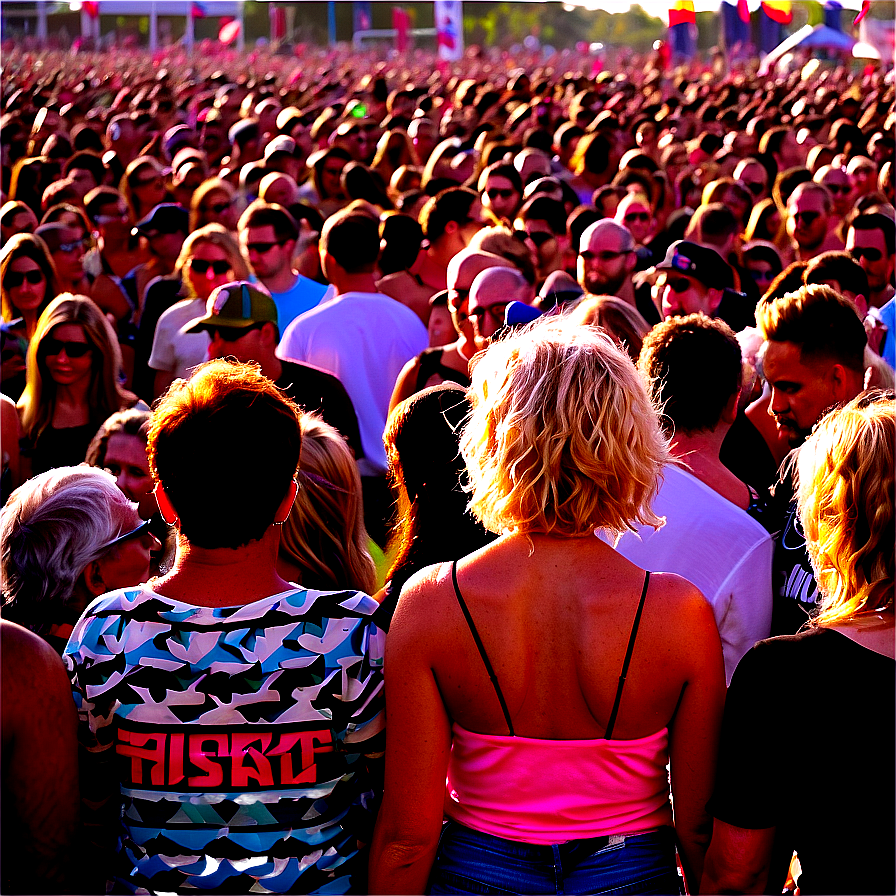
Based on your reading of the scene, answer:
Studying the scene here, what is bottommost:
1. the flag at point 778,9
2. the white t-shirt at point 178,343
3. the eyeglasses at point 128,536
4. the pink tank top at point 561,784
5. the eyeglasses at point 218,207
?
the pink tank top at point 561,784

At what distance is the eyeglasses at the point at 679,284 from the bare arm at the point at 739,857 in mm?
3616

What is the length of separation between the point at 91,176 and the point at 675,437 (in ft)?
28.0

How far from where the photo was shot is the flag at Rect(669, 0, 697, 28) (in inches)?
499

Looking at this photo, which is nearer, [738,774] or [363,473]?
[738,774]

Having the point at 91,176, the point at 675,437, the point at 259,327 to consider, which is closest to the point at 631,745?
the point at 675,437

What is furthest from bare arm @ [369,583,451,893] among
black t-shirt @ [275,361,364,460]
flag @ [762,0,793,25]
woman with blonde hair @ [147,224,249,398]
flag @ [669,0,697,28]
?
flag @ [762,0,793,25]

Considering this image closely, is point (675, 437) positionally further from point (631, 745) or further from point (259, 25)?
point (259, 25)

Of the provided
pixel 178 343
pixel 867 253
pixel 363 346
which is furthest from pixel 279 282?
pixel 867 253

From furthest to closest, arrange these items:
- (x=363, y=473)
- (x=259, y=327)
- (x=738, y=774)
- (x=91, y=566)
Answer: (x=363, y=473) < (x=259, y=327) < (x=91, y=566) < (x=738, y=774)

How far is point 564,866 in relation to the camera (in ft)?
6.71

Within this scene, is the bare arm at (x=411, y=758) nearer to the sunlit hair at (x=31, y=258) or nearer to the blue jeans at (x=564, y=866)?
the blue jeans at (x=564, y=866)

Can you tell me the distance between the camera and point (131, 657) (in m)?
1.96

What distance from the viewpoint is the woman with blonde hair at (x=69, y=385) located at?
464 centimetres

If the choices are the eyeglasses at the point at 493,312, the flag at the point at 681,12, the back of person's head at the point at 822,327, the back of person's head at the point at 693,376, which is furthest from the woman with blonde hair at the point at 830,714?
the flag at the point at 681,12
